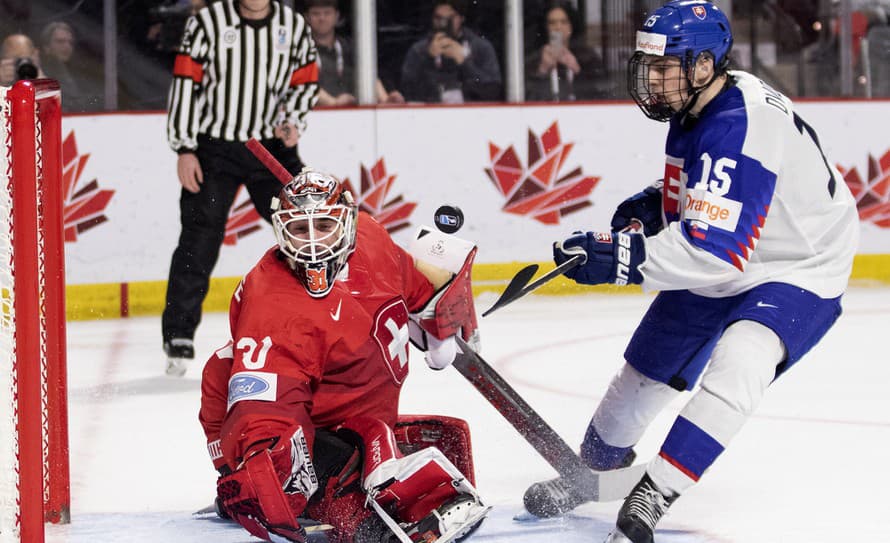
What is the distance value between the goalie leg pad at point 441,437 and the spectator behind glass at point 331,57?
3220mm

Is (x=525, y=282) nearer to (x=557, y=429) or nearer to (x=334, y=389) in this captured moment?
(x=334, y=389)

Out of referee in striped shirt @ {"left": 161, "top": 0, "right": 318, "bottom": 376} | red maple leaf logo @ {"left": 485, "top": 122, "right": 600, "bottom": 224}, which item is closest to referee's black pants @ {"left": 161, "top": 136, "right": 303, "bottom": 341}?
referee in striped shirt @ {"left": 161, "top": 0, "right": 318, "bottom": 376}

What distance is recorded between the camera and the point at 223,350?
2.57 m

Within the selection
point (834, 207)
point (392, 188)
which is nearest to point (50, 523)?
point (834, 207)

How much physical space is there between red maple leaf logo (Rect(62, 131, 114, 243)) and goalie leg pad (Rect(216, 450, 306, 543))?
3207 mm

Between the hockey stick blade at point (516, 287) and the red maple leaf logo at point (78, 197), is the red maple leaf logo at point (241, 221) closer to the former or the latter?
the red maple leaf logo at point (78, 197)

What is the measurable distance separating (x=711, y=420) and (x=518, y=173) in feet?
11.1

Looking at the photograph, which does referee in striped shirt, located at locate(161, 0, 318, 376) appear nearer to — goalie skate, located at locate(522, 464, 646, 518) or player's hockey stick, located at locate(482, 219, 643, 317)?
goalie skate, located at locate(522, 464, 646, 518)

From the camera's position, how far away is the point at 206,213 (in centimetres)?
448

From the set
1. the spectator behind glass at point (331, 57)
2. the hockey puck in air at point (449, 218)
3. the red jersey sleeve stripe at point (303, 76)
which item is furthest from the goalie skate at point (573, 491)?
the spectator behind glass at point (331, 57)

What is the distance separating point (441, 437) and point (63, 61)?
3.40 metres

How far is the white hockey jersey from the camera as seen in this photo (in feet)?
7.95

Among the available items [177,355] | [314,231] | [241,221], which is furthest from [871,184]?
[314,231]

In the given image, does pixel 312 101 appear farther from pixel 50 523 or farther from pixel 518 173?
pixel 50 523
